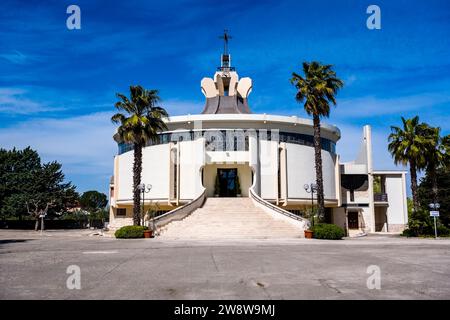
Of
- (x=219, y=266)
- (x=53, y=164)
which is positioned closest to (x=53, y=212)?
(x=53, y=164)

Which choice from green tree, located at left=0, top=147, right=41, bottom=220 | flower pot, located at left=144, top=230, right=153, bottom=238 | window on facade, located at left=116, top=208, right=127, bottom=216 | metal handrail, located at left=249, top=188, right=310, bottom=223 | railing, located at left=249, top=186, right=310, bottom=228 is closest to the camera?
flower pot, located at left=144, top=230, right=153, bottom=238

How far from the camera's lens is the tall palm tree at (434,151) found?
117 feet

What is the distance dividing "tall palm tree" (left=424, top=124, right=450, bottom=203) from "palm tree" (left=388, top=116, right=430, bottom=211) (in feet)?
0.64

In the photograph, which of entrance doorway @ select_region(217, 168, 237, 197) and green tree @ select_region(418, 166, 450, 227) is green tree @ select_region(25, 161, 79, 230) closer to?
entrance doorway @ select_region(217, 168, 237, 197)

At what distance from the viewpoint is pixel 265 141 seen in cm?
4406

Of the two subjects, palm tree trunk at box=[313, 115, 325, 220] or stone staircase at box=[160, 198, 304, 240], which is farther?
palm tree trunk at box=[313, 115, 325, 220]

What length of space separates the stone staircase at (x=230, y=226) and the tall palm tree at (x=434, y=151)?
1424cm

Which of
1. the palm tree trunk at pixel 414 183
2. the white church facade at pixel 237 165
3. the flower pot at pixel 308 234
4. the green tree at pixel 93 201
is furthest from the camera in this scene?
the green tree at pixel 93 201

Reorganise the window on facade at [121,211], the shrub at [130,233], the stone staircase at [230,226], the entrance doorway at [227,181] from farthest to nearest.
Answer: the window on facade at [121,211]
the entrance doorway at [227,181]
the stone staircase at [230,226]
the shrub at [130,233]

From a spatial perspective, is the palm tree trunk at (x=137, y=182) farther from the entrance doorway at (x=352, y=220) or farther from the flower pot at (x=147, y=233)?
the entrance doorway at (x=352, y=220)

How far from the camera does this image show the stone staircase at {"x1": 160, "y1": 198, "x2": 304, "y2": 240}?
29873mm

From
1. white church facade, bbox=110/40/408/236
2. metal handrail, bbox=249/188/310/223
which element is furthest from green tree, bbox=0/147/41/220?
metal handrail, bbox=249/188/310/223

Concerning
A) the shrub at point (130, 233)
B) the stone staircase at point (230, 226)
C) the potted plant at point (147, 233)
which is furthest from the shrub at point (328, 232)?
the shrub at point (130, 233)
